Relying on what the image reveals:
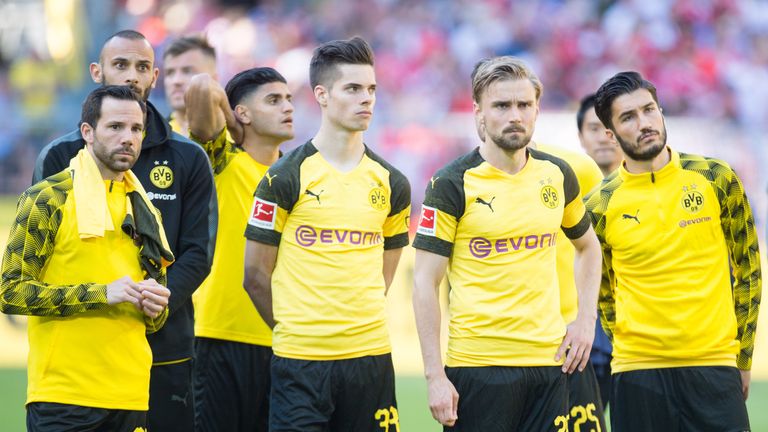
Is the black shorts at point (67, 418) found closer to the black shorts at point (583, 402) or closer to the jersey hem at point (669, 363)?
the black shorts at point (583, 402)

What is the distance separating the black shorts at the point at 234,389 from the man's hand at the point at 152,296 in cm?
145

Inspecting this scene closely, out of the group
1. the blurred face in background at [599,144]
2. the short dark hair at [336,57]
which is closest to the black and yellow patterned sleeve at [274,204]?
the short dark hair at [336,57]

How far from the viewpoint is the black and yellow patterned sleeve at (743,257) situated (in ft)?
19.4

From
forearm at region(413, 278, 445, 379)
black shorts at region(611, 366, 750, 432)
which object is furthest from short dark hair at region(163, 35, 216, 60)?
black shorts at region(611, 366, 750, 432)

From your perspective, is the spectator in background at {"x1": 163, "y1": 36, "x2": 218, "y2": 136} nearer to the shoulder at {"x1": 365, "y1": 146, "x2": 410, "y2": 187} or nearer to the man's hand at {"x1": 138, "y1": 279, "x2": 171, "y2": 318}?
the shoulder at {"x1": 365, "y1": 146, "x2": 410, "y2": 187}

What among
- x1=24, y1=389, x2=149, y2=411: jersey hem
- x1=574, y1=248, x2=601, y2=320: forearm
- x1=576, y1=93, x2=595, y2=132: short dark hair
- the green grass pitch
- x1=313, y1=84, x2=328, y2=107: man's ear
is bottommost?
the green grass pitch

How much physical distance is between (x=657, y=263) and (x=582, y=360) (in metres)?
0.77

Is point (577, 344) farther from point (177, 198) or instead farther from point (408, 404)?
point (408, 404)

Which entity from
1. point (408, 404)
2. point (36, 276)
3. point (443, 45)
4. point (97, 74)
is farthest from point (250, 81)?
point (443, 45)

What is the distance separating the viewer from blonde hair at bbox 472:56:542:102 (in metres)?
5.38

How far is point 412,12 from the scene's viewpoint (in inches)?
798

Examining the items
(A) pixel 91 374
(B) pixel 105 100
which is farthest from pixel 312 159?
(A) pixel 91 374

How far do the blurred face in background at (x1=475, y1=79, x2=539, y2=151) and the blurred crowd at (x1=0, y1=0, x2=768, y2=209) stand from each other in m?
11.3

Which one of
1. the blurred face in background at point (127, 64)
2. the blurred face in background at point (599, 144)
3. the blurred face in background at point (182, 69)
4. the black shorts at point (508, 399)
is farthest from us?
the blurred face in background at point (182, 69)
